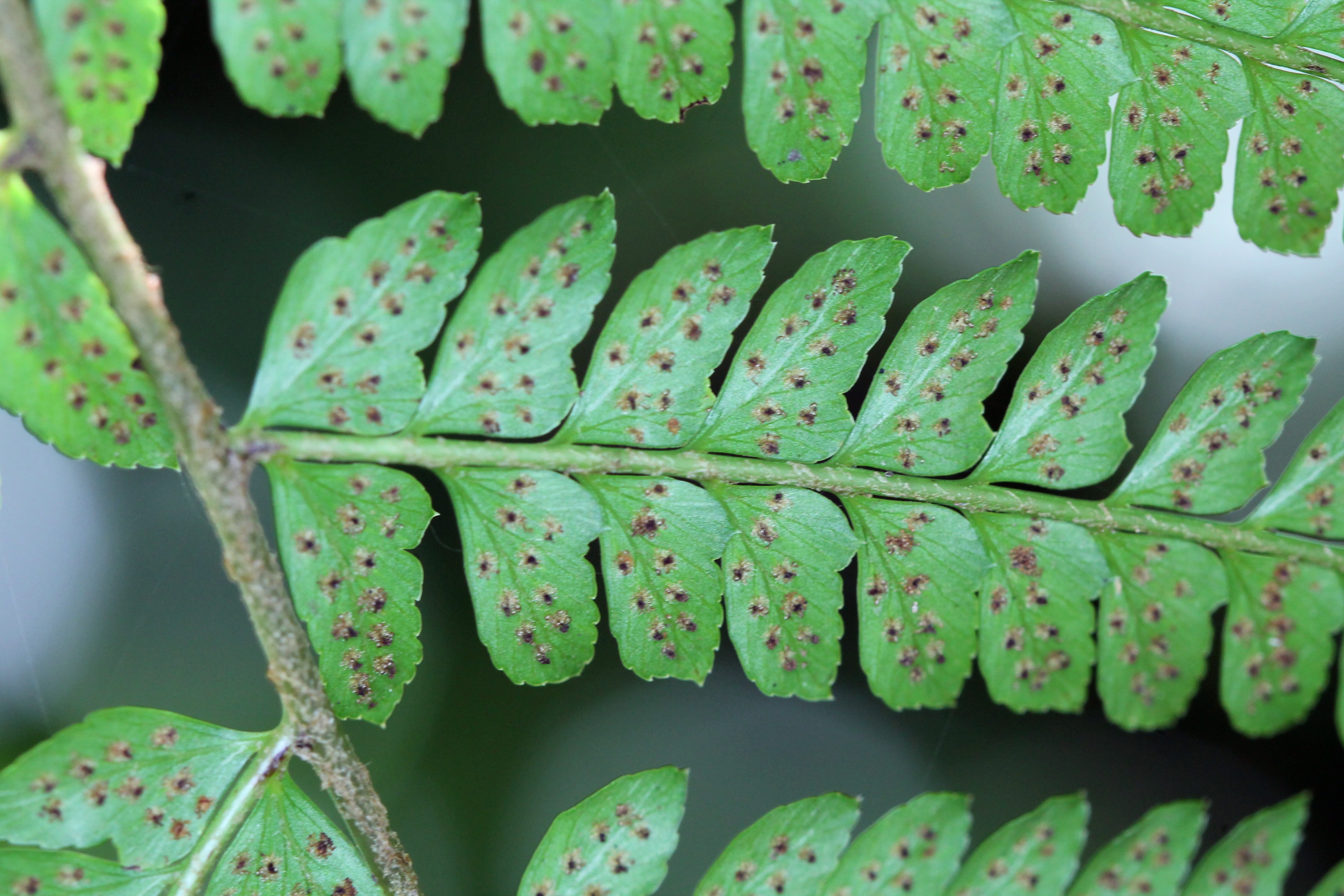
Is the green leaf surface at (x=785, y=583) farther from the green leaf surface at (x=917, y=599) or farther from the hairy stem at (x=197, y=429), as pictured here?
the hairy stem at (x=197, y=429)

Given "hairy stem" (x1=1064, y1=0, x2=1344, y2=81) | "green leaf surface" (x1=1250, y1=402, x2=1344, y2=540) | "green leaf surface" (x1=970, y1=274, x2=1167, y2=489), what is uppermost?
"hairy stem" (x1=1064, y1=0, x2=1344, y2=81)

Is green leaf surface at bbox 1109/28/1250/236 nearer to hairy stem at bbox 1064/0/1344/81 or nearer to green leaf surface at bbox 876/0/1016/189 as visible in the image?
hairy stem at bbox 1064/0/1344/81

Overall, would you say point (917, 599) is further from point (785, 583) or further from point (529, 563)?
point (529, 563)

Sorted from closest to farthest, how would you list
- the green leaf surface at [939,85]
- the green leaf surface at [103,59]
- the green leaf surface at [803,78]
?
the green leaf surface at [103,59]
the green leaf surface at [803,78]
the green leaf surface at [939,85]

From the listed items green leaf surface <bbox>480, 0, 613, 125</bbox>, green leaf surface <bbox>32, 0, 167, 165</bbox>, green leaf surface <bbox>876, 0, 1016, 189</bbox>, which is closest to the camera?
green leaf surface <bbox>32, 0, 167, 165</bbox>

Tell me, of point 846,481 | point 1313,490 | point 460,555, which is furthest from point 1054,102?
point 460,555

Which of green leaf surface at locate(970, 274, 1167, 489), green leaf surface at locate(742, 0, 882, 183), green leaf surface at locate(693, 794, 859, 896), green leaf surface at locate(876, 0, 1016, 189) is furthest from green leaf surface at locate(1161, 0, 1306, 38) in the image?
green leaf surface at locate(693, 794, 859, 896)

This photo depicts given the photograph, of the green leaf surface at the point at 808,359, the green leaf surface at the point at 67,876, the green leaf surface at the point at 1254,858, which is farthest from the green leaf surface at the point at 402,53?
the green leaf surface at the point at 1254,858
